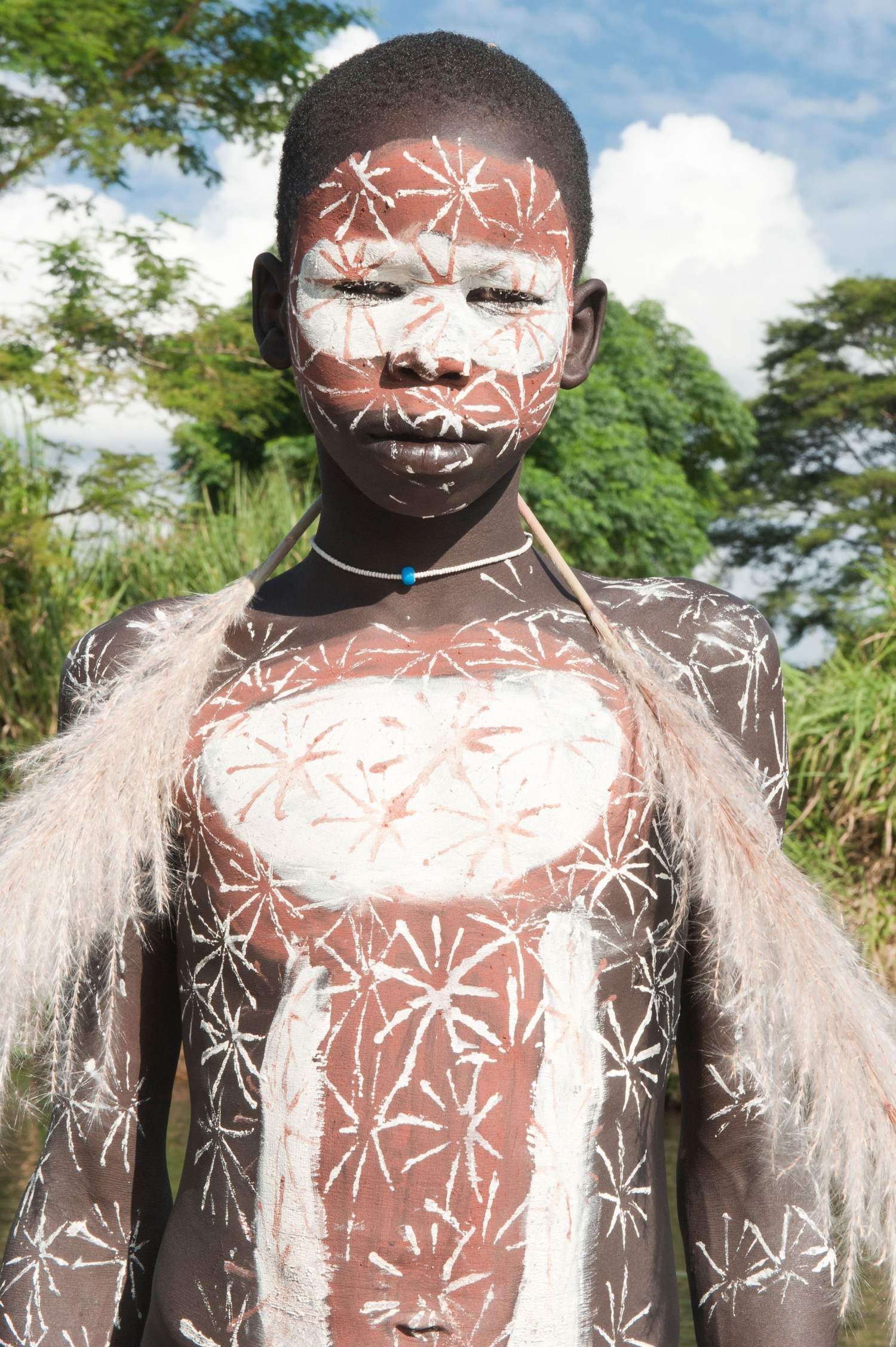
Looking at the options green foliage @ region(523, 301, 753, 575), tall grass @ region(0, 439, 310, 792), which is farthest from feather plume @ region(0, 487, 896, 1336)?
green foliage @ region(523, 301, 753, 575)

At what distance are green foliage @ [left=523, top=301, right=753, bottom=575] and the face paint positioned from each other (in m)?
15.2

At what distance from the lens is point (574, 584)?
1.52 m

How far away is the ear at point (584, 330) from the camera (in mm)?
1604

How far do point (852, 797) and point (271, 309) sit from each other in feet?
17.8

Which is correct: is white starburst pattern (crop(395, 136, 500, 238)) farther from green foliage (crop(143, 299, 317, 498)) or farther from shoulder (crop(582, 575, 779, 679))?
green foliage (crop(143, 299, 317, 498))

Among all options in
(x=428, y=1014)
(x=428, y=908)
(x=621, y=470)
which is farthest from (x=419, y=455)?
(x=621, y=470)

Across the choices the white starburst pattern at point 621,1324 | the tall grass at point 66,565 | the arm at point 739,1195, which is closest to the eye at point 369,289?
the arm at point 739,1195

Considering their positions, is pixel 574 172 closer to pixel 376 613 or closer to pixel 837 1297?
pixel 376 613

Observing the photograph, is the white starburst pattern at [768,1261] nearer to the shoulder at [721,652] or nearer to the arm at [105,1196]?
the shoulder at [721,652]

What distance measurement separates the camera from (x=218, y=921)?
139cm

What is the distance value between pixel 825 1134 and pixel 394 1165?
47 centimetres

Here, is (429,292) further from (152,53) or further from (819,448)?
(819,448)

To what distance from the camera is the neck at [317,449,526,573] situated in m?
1.52

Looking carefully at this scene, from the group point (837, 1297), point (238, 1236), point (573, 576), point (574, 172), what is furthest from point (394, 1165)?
point (574, 172)
